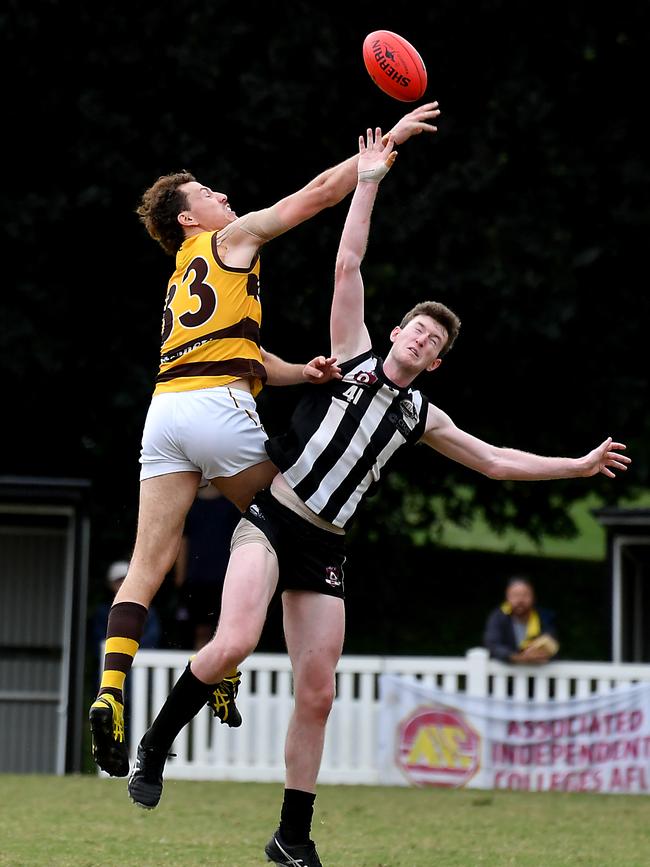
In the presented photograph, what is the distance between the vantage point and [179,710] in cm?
645

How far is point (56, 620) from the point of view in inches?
586

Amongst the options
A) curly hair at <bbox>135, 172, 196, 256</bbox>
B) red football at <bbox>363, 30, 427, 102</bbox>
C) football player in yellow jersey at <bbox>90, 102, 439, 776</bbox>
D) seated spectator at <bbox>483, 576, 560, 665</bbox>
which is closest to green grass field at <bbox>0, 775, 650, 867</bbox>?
seated spectator at <bbox>483, 576, 560, 665</bbox>

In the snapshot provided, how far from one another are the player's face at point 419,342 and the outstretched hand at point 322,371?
0.93 ft

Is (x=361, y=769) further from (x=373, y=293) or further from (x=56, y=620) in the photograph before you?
(x=373, y=293)

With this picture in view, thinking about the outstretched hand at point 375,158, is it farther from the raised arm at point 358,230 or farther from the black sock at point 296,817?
the black sock at point 296,817

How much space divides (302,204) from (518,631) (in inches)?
283

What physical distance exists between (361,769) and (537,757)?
55.6 inches

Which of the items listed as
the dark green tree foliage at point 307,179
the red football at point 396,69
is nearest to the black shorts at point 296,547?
the red football at point 396,69

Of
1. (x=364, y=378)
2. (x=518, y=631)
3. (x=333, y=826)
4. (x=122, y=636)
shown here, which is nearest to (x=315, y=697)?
(x=122, y=636)

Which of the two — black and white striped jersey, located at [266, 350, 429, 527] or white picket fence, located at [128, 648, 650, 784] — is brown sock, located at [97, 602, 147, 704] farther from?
white picket fence, located at [128, 648, 650, 784]

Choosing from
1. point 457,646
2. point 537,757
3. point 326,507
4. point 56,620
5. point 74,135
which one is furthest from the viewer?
point 457,646

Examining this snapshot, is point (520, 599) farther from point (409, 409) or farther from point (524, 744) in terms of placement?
point (409, 409)

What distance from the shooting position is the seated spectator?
12.6m

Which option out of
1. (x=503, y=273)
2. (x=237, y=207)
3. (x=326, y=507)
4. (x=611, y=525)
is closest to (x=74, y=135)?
(x=237, y=207)
